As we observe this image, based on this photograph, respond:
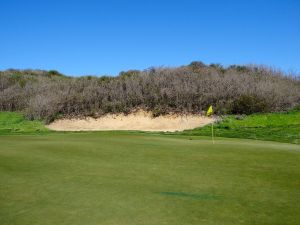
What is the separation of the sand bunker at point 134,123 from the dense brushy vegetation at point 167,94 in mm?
657

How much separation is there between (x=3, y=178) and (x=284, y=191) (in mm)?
4941

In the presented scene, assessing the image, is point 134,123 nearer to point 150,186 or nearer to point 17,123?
point 17,123

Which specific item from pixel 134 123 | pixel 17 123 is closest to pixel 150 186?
pixel 134 123

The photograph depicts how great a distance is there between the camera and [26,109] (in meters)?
35.7

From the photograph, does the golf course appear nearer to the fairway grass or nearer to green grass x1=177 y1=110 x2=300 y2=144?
the fairway grass

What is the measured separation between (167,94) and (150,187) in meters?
26.0

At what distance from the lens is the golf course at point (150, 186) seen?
5855mm

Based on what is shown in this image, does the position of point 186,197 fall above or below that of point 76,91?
below

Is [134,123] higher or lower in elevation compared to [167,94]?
lower

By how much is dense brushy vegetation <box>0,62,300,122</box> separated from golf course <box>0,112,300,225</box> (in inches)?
751

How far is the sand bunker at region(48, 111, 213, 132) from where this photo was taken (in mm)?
29891

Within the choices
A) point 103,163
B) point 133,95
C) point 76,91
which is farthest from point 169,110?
point 103,163

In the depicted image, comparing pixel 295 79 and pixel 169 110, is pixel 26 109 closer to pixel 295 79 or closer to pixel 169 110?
pixel 169 110

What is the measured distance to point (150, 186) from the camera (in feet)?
25.1
